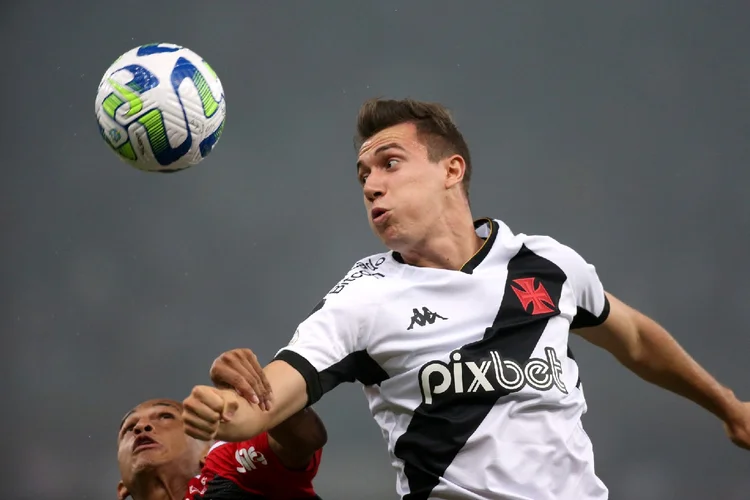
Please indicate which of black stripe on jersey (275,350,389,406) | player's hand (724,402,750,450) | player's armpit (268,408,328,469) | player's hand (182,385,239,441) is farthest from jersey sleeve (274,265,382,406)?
player's hand (724,402,750,450)

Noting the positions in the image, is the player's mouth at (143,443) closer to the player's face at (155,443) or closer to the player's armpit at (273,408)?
the player's face at (155,443)

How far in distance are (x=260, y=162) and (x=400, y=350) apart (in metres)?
4.08

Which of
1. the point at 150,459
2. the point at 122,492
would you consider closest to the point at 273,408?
the point at 150,459

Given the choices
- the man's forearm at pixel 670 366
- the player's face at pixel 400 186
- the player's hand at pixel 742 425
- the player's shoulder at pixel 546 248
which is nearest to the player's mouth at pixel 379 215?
the player's face at pixel 400 186

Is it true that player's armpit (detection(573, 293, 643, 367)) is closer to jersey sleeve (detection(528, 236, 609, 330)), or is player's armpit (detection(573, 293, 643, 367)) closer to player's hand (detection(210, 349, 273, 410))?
jersey sleeve (detection(528, 236, 609, 330))

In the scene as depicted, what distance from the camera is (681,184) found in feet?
20.0

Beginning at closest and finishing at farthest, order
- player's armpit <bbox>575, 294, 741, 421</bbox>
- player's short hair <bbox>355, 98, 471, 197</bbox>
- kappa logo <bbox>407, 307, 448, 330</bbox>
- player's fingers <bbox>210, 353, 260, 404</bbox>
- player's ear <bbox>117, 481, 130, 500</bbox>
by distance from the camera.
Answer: player's fingers <bbox>210, 353, 260, 404</bbox>, kappa logo <bbox>407, 307, 448, 330</bbox>, player's short hair <bbox>355, 98, 471, 197</bbox>, player's armpit <bbox>575, 294, 741, 421</bbox>, player's ear <bbox>117, 481, 130, 500</bbox>

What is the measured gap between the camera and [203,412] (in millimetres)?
1876

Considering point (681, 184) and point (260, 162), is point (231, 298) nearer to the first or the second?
point (260, 162)

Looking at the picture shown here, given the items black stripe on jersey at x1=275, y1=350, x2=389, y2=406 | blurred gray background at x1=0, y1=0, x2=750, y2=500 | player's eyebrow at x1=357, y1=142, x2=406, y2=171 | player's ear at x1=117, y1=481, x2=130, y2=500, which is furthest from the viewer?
blurred gray background at x1=0, y1=0, x2=750, y2=500

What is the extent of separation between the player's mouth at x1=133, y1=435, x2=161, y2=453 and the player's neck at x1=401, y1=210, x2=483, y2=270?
173cm

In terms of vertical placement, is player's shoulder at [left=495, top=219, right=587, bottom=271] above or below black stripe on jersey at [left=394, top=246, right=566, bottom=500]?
above

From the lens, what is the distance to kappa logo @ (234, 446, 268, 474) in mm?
3148

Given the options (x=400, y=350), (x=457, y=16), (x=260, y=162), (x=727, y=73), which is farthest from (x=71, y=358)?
(x=727, y=73)
